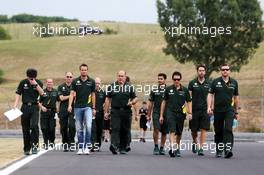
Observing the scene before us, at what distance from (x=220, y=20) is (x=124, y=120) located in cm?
3761

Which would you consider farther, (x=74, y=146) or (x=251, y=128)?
(x=251, y=128)

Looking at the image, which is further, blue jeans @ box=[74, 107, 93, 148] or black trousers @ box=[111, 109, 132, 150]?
black trousers @ box=[111, 109, 132, 150]

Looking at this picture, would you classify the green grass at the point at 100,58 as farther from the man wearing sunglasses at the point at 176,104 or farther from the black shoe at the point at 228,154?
the black shoe at the point at 228,154

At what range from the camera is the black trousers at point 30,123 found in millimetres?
18141

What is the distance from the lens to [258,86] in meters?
57.3

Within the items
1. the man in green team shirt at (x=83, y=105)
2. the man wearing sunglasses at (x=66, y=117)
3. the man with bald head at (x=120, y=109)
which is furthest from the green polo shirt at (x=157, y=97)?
the man wearing sunglasses at (x=66, y=117)

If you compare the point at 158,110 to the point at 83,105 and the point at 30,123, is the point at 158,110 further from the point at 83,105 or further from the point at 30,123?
the point at 30,123

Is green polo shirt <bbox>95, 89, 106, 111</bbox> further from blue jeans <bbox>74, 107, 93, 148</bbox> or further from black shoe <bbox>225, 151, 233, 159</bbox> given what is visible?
black shoe <bbox>225, 151, 233, 159</bbox>

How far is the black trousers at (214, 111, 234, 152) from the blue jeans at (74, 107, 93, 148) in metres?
2.89

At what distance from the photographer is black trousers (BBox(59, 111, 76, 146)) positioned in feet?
67.1

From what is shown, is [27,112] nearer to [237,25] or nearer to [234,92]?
[234,92]

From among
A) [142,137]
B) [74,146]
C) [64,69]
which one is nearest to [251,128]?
[142,137]

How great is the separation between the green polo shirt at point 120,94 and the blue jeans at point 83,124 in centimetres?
72

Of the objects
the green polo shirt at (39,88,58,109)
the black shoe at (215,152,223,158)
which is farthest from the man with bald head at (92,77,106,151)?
the black shoe at (215,152,223,158)
